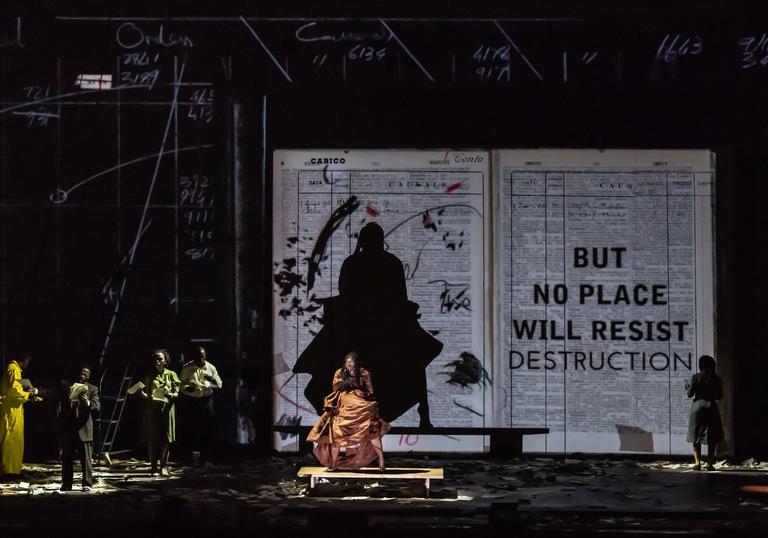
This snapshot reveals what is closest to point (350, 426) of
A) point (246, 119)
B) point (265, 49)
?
point (246, 119)

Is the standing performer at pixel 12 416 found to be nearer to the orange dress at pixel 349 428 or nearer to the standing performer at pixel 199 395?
the standing performer at pixel 199 395

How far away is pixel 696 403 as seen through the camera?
575 inches

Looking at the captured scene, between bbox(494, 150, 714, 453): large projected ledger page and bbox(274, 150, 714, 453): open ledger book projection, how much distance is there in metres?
0.02

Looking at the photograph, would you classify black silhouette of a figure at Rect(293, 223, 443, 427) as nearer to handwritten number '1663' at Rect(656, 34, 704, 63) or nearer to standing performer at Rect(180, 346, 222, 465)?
standing performer at Rect(180, 346, 222, 465)

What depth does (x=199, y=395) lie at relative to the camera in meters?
14.7

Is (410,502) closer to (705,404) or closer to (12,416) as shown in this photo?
(705,404)

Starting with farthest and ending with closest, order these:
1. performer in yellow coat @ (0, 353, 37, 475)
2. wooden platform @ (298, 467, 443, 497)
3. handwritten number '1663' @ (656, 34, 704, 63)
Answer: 1. handwritten number '1663' @ (656, 34, 704, 63)
2. performer in yellow coat @ (0, 353, 37, 475)
3. wooden platform @ (298, 467, 443, 497)

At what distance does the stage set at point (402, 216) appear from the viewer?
15.6 metres

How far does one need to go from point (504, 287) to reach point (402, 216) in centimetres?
162

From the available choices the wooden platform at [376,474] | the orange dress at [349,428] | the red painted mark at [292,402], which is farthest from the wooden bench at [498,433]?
the wooden platform at [376,474]

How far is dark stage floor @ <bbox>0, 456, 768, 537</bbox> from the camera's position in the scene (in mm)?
10969

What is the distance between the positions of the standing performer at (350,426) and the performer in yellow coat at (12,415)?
11.5 ft

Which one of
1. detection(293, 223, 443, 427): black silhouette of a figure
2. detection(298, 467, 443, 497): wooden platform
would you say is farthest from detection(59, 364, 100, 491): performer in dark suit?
detection(293, 223, 443, 427): black silhouette of a figure

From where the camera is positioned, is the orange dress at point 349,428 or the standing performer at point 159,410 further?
the standing performer at point 159,410
